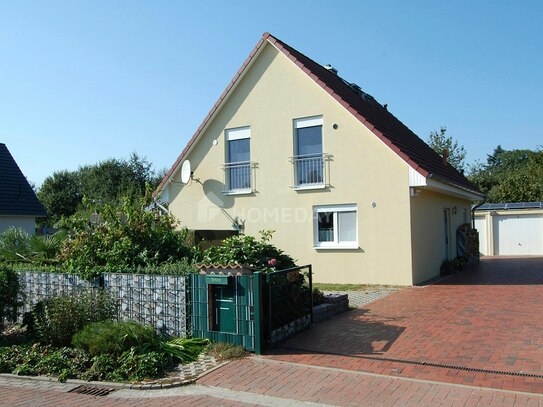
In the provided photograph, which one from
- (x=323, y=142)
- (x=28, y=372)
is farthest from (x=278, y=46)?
(x=28, y=372)

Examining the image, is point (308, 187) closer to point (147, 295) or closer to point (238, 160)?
point (238, 160)

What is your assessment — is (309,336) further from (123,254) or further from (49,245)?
(49,245)

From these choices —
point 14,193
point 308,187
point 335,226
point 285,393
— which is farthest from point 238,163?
point 14,193

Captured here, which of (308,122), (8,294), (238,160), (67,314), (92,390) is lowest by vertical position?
(92,390)

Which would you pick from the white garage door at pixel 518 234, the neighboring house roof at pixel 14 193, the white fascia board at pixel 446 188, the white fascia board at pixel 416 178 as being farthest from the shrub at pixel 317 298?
the white garage door at pixel 518 234

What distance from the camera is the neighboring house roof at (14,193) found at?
981 inches

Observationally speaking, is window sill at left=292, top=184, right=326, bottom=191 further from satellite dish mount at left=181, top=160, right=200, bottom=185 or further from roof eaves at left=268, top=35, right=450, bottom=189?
satellite dish mount at left=181, top=160, right=200, bottom=185

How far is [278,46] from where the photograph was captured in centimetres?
1709

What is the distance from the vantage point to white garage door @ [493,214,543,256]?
26.6 meters

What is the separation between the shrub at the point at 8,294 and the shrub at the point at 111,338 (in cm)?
184

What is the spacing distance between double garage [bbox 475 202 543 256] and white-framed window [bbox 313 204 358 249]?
48.1 feet

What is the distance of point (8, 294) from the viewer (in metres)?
8.69

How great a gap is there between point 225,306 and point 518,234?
78.3 ft

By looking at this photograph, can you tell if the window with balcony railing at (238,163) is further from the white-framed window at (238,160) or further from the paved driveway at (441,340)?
the paved driveway at (441,340)
